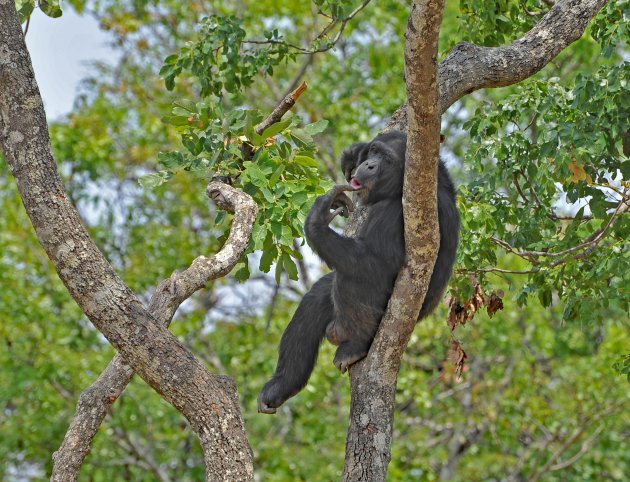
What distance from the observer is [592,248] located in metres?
6.00

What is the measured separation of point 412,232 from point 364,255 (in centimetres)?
76

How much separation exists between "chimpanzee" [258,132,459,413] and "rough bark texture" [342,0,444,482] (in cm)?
37

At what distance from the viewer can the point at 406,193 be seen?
423 cm

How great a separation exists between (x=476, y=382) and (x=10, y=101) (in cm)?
962

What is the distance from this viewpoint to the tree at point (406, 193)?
13.2ft

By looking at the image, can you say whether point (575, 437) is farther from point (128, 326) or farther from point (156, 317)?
point (128, 326)

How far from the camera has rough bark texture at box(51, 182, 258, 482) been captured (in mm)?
4262

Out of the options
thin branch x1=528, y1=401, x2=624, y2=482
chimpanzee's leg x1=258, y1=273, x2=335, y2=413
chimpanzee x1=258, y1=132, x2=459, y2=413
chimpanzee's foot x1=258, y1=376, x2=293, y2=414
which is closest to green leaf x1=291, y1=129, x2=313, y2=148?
chimpanzee x1=258, y1=132, x2=459, y2=413

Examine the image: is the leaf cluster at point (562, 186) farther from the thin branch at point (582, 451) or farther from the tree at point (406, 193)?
the thin branch at point (582, 451)

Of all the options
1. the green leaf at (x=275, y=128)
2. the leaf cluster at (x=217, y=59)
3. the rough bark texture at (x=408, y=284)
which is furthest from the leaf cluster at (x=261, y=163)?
the leaf cluster at (x=217, y=59)

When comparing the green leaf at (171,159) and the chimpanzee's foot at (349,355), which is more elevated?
the green leaf at (171,159)

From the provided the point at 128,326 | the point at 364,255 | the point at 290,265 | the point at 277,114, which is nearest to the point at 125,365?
the point at 128,326

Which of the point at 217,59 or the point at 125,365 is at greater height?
the point at 217,59

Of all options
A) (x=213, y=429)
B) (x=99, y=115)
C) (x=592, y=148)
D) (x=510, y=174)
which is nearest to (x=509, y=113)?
(x=510, y=174)
